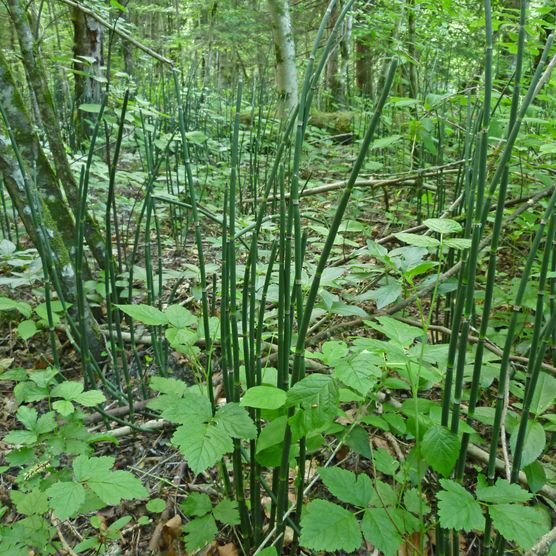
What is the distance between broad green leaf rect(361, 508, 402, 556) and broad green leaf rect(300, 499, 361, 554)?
0.06 feet

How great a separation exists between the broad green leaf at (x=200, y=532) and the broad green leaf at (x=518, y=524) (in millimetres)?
439

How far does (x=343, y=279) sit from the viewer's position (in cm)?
111

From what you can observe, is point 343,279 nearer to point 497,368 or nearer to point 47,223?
point 497,368

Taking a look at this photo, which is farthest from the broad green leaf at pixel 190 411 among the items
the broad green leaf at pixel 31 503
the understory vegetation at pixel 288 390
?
the broad green leaf at pixel 31 503

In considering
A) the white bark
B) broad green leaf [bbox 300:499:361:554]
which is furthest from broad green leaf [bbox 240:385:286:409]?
the white bark

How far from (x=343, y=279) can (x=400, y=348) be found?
1.39 feet

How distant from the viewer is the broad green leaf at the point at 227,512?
2.48 ft

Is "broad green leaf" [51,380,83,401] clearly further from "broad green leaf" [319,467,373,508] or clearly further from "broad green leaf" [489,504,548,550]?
"broad green leaf" [489,504,548,550]

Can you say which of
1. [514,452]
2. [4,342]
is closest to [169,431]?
[4,342]

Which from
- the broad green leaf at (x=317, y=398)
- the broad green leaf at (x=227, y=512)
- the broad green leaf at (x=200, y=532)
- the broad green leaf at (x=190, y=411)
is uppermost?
the broad green leaf at (x=317, y=398)

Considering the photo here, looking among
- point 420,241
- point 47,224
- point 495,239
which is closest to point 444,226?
point 420,241

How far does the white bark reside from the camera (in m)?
3.11

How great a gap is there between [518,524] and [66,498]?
0.60m

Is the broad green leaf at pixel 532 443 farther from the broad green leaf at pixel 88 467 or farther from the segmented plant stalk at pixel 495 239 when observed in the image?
the broad green leaf at pixel 88 467
